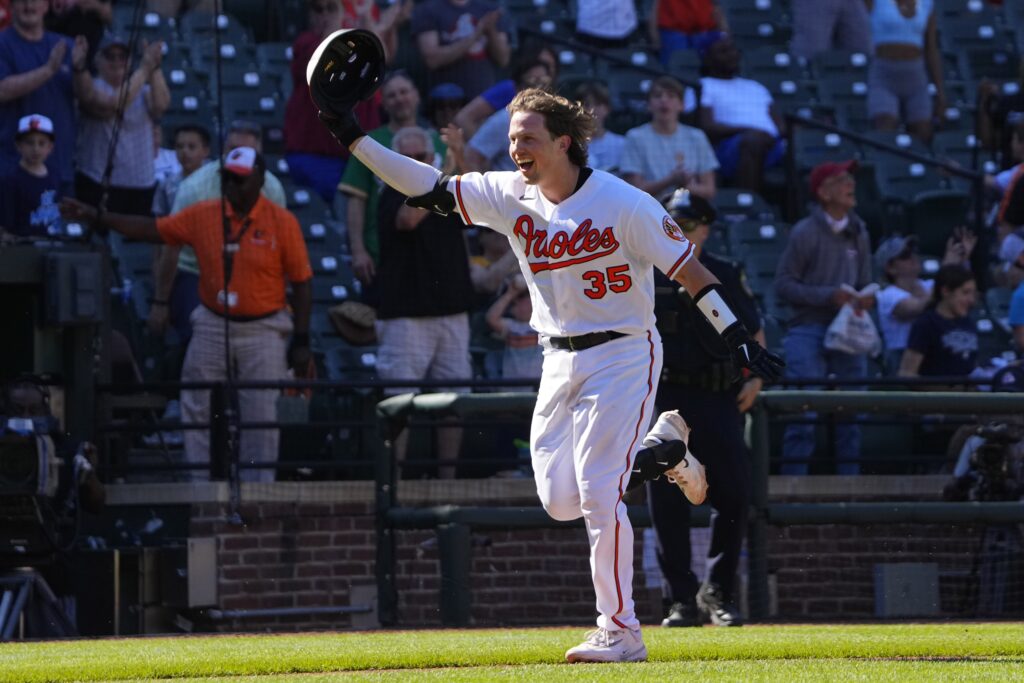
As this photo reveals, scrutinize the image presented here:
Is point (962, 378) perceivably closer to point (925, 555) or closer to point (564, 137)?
point (925, 555)

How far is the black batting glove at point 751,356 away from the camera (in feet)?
18.8

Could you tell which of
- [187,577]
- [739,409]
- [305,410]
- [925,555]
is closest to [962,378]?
[925,555]

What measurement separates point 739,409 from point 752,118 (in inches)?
226

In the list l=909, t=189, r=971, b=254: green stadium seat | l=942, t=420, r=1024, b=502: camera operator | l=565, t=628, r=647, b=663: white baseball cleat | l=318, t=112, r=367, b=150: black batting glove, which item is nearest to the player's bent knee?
l=565, t=628, r=647, b=663: white baseball cleat

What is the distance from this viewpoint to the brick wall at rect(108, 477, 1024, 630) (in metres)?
9.52

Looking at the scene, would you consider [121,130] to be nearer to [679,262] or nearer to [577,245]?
[577,245]

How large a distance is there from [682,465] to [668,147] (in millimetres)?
5832

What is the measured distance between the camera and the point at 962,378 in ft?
33.6

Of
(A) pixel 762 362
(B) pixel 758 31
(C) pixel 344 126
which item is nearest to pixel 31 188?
(C) pixel 344 126

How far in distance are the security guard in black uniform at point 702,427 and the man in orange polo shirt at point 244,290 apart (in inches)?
117

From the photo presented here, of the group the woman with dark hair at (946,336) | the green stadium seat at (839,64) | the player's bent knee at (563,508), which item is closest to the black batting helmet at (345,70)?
the player's bent knee at (563,508)

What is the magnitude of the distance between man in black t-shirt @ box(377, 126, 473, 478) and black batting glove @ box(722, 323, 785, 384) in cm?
439

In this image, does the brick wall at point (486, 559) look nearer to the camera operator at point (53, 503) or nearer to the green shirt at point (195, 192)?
the camera operator at point (53, 503)

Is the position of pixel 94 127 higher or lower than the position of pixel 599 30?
lower
